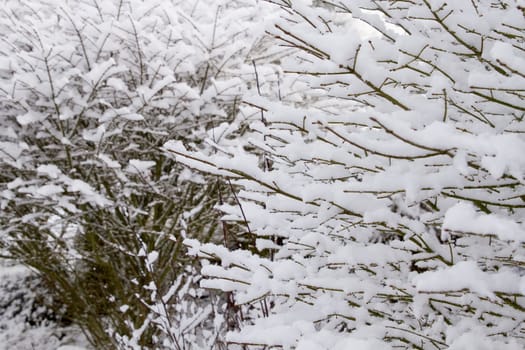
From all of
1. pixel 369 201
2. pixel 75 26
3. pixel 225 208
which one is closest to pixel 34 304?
pixel 75 26

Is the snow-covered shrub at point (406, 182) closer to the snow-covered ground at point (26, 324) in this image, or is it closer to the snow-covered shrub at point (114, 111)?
the snow-covered shrub at point (114, 111)

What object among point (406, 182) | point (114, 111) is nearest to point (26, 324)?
point (114, 111)

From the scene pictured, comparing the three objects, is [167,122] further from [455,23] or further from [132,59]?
[455,23]

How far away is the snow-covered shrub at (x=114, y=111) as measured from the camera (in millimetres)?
3502

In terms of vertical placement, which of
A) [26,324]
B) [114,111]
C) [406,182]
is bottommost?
[26,324]

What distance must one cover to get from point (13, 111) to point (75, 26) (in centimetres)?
90

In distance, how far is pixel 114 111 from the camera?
3.53 meters

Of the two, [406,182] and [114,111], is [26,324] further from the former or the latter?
[406,182]

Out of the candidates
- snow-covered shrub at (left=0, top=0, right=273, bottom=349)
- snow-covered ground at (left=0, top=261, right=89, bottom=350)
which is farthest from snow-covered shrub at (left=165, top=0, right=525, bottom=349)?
snow-covered ground at (left=0, top=261, right=89, bottom=350)

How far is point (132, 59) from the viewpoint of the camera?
3916 mm

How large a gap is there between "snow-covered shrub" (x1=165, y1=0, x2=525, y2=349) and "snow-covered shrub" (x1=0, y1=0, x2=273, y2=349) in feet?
5.86

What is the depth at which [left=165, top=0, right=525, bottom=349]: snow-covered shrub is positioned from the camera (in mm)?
1003

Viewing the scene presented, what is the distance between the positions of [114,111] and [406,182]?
9.43 feet

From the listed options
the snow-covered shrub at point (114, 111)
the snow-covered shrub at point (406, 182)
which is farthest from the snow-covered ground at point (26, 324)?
the snow-covered shrub at point (406, 182)
